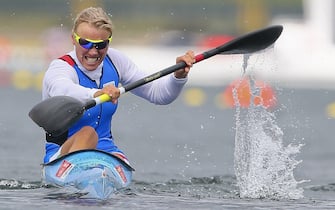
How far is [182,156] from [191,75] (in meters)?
13.4

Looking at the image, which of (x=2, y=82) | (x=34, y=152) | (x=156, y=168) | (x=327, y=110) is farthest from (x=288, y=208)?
(x=2, y=82)

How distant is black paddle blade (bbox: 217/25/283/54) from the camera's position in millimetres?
7828

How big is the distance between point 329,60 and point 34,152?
13.2 metres

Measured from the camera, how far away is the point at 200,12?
3584 centimetres

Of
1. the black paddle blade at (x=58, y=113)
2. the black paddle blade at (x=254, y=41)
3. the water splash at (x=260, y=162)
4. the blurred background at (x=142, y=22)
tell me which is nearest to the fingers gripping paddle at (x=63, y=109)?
the black paddle blade at (x=58, y=113)

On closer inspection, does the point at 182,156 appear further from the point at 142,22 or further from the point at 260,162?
the point at 142,22

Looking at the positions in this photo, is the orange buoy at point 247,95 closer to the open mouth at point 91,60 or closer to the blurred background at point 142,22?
the open mouth at point 91,60

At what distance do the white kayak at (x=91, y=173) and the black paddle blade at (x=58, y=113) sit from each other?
0.24 m

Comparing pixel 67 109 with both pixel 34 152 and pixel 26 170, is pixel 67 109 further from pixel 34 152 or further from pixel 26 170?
pixel 34 152

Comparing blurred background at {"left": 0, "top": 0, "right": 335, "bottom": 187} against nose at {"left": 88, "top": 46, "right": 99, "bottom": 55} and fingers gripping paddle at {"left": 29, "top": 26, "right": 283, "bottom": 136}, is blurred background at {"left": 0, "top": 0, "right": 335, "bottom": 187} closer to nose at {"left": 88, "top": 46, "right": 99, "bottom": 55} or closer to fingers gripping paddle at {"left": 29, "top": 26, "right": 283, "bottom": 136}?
fingers gripping paddle at {"left": 29, "top": 26, "right": 283, "bottom": 136}

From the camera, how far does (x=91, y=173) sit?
7.17 metres

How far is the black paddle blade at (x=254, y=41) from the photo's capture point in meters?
7.83

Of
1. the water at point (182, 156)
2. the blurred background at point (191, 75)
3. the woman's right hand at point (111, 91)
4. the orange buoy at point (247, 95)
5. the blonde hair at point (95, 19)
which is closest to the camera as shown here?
the woman's right hand at point (111, 91)

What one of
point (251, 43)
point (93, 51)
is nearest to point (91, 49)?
point (93, 51)
